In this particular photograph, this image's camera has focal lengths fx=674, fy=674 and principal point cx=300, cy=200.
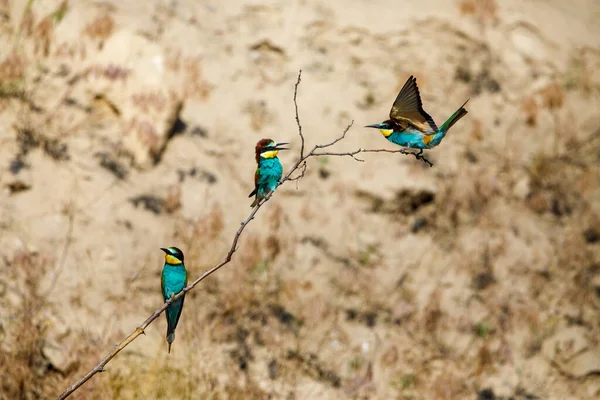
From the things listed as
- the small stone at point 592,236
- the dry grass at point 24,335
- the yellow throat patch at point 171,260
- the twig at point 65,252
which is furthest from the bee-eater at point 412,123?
the small stone at point 592,236

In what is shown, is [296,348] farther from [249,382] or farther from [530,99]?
[530,99]

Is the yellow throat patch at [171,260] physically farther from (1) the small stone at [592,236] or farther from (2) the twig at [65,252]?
(1) the small stone at [592,236]

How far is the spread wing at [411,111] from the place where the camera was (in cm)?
255

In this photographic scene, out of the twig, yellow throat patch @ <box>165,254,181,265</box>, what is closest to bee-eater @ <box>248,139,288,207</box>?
yellow throat patch @ <box>165,254,181,265</box>

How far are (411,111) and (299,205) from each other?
3.05 m

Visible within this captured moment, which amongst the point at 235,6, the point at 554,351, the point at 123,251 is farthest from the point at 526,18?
the point at 123,251

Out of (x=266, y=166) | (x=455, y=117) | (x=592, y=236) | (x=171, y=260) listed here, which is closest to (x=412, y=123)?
(x=455, y=117)

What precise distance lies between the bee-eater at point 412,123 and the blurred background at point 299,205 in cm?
206

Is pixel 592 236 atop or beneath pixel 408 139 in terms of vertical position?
atop

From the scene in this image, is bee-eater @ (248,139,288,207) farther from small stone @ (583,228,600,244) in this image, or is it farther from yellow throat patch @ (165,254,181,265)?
small stone @ (583,228,600,244)

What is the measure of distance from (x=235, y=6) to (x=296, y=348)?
3.35 meters

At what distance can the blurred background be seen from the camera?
14.9 feet

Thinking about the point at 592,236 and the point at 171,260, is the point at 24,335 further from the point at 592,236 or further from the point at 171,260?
the point at 592,236

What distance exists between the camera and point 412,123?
9.11 ft
